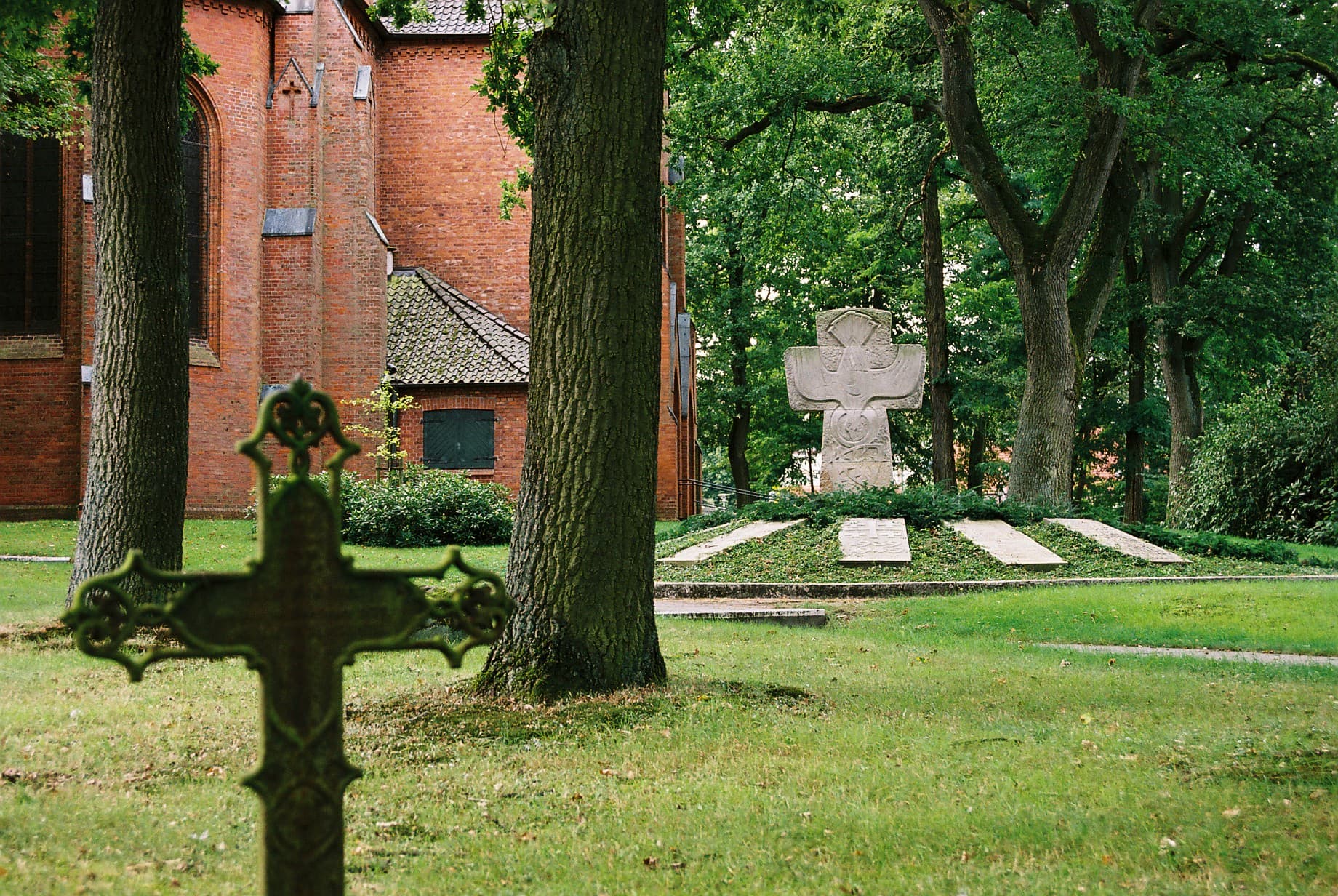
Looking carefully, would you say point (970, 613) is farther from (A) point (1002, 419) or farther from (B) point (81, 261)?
(A) point (1002, 419)

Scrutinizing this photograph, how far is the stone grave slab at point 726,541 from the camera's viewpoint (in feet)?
52.5

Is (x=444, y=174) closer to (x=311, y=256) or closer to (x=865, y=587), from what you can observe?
(x=311, y=256)

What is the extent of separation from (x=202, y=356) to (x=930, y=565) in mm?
16545

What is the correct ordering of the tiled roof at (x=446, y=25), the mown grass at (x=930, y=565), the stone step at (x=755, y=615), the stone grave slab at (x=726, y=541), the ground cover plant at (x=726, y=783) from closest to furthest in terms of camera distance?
the ground cover plant at (x=726, y=783) → the stone step at (x=755, y=615) → the mown grass at (x=930, y=565) → the stone grave slab at (x=726, y=541) → the tiled roof at (x=446, y=25)

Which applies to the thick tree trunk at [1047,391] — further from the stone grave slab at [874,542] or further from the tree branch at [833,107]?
the tree branch at [833,107]

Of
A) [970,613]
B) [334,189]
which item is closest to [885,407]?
[970,613]

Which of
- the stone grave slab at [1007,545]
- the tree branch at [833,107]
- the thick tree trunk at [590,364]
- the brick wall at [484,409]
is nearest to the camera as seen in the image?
the thick tree trunk at [590,364]

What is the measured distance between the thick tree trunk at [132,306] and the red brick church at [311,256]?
13.9 metres

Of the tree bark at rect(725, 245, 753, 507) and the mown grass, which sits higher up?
the tree bark at rect(725, 245, 753, 507)

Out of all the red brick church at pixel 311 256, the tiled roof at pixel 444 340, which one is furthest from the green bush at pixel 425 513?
the tiled roof at pixel 444 340

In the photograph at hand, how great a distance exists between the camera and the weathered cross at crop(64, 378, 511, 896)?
2.59 m

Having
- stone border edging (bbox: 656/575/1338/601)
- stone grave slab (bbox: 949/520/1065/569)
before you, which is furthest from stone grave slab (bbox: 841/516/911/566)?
stone grave slab (bbox: 949/520/1065/569)

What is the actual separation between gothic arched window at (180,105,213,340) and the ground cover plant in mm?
18732

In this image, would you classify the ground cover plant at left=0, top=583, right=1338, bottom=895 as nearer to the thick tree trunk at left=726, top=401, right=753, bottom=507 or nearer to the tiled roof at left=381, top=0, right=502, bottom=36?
the tiled roof at left=381, top=0, right=502, bottom=36
